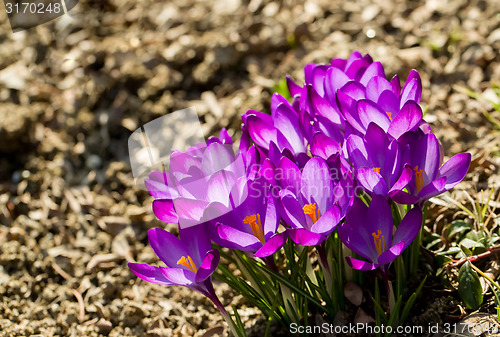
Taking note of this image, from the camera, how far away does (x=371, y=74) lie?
1.63 meters

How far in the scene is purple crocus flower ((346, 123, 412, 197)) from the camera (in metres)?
1.36

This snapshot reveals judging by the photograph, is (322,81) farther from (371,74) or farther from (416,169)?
(416,169)

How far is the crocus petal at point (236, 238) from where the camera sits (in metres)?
1.29

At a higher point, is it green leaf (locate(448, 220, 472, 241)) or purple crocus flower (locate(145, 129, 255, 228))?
purple crocus flower (locate(145, 129, 255, 228))

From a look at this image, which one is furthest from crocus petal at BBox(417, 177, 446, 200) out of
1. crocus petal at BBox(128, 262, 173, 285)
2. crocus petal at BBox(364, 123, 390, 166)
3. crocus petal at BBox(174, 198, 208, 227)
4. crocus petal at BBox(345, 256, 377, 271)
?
crocus petal at BBox(128, 262, 173, 285)

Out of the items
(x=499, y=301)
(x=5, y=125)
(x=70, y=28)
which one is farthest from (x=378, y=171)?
(x=70, y=28)

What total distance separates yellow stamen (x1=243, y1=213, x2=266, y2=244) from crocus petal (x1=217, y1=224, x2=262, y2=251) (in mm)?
41

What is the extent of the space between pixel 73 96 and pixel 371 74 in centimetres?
190

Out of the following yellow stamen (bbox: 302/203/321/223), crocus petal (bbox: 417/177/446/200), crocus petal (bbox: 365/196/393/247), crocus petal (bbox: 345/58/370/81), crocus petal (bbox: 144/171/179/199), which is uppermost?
crocus petal (bbox: 345/58/370/81)

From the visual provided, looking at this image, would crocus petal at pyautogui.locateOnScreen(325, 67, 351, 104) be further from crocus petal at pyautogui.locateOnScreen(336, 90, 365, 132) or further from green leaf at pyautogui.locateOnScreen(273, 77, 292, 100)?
green leaf at pyautogui.locateOnScreen(273, 77, 292, 100)

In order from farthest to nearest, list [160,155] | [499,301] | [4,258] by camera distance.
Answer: [160,155] → [4,258] → [499,301]

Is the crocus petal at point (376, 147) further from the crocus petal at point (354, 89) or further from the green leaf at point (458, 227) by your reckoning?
the green leaf at point (458, 227)

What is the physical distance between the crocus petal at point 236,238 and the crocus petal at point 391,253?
29 cm

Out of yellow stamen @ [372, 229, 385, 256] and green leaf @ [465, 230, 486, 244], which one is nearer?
yellow stamen @ [372, 229, 385, 256]
